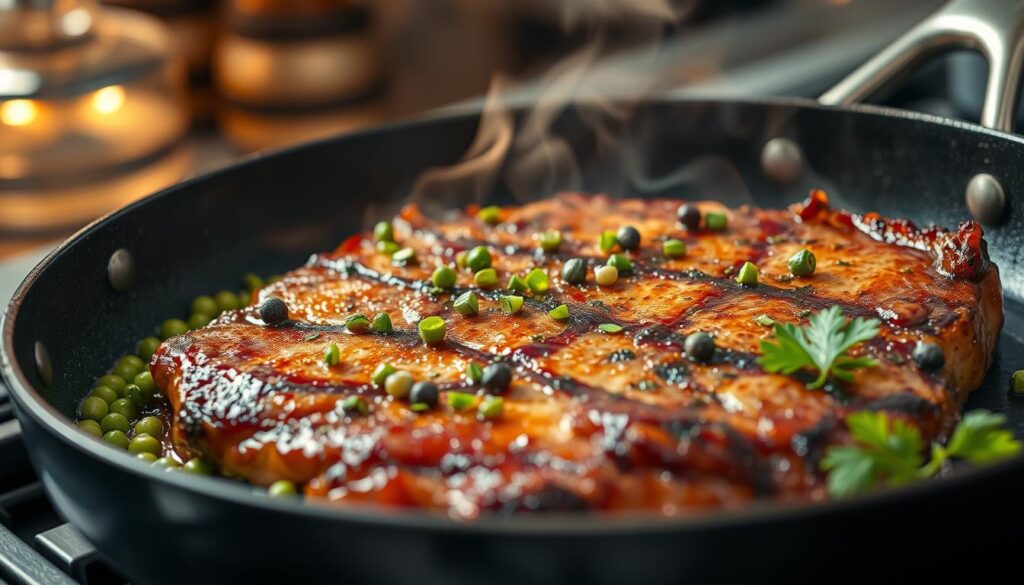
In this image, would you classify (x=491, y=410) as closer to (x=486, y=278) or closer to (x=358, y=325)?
(x=358, y=325)

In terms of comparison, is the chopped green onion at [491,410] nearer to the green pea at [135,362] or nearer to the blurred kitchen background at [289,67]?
the green pea at [135,362]

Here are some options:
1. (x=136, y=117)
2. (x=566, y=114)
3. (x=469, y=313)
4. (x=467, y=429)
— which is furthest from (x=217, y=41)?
(x=467, y=429)

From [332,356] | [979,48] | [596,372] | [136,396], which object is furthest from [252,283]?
[979,48]

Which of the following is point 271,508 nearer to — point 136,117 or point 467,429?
point 467,429

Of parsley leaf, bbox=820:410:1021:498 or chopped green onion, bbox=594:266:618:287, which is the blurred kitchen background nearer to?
chopped green onion, bbox=594:266:618:287

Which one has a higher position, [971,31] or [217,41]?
[971,31]

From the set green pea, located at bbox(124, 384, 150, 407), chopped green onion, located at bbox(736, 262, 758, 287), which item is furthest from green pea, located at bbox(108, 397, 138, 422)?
chopped green onion, located at bbox(736, 262, 758, 287)
